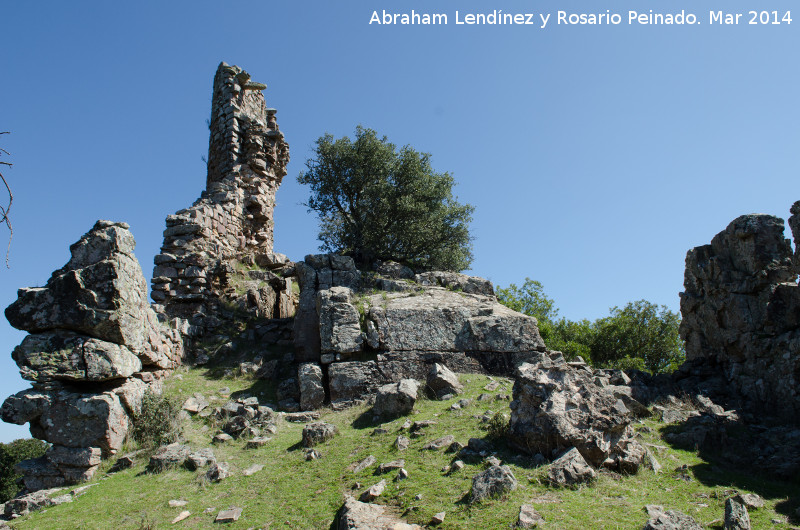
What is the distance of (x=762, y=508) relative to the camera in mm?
5648

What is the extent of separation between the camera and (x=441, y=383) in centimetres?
1015

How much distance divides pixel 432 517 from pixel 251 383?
281 inches

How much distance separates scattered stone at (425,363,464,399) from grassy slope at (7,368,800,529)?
1250 mm

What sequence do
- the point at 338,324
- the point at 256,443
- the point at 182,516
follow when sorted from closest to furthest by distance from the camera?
the point at 182,516
the point at 256,443
the point at 338,324

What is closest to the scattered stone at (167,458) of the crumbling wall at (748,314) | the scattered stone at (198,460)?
the scattered stone at (198,460)

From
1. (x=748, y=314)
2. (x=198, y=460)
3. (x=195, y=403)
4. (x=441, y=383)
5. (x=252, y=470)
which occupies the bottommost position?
(x=252, y=470)

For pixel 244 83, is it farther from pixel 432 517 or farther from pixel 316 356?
pixel 432 517

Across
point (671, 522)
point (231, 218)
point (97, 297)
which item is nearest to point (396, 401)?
point (671, 522)

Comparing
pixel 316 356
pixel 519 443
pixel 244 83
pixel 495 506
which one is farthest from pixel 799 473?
pixel 244 83

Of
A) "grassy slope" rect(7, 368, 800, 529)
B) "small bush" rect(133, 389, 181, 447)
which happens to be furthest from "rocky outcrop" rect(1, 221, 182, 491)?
"grassy slope" rect(7, 368, 800, 529)

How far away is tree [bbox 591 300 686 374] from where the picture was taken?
27141 mm

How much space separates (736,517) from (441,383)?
5.67 meters

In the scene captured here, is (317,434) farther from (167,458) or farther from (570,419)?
(570,419)

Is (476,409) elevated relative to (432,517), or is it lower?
elevated
